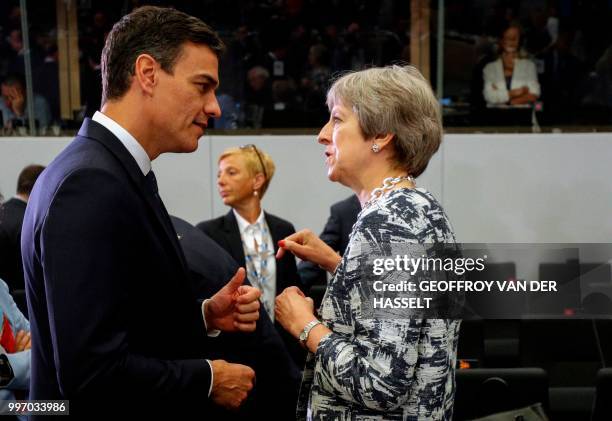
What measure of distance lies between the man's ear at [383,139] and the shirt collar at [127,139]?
0.50 meters

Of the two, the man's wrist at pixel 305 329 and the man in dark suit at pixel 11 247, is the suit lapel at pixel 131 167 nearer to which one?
the man's wrist at pixel 305 329

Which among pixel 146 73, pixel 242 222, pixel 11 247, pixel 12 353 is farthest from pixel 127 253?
pixel 11 247

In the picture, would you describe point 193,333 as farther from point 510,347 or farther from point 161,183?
point 161,183

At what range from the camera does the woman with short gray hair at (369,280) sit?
1509 mm

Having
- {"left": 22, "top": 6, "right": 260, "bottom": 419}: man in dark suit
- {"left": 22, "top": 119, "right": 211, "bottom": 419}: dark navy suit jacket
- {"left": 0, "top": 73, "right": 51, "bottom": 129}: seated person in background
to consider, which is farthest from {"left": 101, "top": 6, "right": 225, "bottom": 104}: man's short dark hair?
{"left": 0, "top": 73, "right": 51, "bottom": 129}: seated person in background

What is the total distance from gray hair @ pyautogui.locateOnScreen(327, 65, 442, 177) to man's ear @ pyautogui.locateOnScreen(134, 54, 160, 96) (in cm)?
42

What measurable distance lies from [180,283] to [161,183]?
4385 millimetres

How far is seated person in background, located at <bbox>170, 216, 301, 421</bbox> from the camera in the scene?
197cm

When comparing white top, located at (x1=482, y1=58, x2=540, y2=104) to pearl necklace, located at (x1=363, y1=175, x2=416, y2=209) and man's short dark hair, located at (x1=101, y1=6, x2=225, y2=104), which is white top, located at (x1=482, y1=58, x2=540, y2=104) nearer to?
pearl necklace, located at (x1=363, y1=175, x2=416, y2=209)

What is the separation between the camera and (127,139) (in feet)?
5.07

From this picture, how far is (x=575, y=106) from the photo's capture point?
5.70 metres

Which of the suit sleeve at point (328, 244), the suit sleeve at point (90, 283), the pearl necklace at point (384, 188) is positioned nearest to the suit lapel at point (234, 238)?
the suit sleeve at point (328, 244)

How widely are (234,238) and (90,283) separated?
102 inches

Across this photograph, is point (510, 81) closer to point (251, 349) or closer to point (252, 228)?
point (252, 228)
